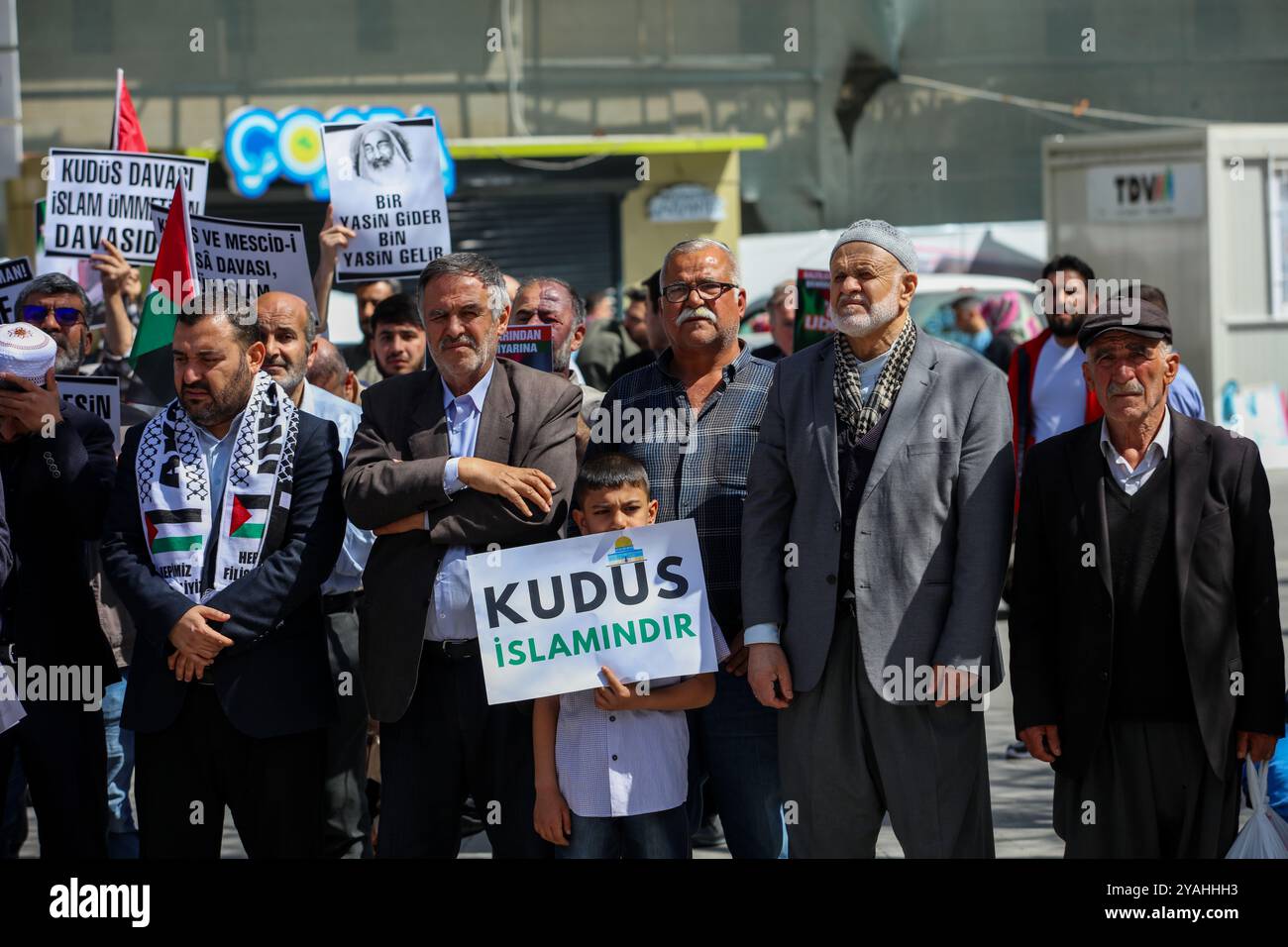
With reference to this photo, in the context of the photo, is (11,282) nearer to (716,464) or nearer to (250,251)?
(250,251)

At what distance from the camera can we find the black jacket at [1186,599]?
4.54 meters

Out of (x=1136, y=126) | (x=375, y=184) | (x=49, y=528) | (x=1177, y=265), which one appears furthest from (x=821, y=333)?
(x=1136, y=126)

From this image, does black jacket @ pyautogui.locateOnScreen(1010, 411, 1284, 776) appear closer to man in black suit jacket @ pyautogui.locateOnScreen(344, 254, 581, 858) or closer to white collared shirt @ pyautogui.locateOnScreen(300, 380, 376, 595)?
man in black suit jacket @ pyautogui.locateOnScreen(344, 254, 581, 858)

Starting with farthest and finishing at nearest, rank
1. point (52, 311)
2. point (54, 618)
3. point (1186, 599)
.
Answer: point (52, 311)
point (54, 618)
point (1186, 599)

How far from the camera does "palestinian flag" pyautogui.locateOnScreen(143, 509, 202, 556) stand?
5004 mm

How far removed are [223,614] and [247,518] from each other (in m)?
0.31

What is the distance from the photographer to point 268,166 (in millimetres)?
20750

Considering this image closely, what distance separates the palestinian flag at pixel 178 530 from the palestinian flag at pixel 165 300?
1.32 m

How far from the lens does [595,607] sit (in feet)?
16.0

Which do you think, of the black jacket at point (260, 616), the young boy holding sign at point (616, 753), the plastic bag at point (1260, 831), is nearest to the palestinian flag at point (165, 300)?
the black jacket at point (260, 616)

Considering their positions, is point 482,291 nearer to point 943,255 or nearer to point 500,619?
point 500,619

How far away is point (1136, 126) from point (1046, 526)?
22613 mm

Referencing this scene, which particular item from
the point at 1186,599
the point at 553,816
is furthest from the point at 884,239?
the point at 553,816
